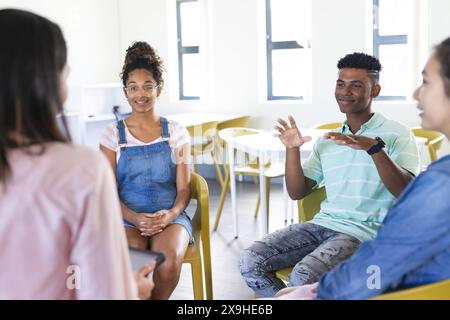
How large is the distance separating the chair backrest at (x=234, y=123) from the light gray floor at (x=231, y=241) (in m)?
0.67

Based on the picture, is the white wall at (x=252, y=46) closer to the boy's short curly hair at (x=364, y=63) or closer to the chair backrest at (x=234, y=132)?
the chair backrest at (x=234, y=132)

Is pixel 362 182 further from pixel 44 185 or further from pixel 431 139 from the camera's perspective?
pixel 431 139

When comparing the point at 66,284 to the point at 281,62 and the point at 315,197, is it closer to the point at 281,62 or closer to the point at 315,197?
the point at 315,197

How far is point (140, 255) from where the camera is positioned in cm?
121

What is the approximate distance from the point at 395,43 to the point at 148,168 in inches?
162

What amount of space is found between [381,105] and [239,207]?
188cm

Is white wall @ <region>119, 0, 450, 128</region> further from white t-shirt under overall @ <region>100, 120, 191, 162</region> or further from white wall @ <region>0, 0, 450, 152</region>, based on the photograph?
white t-shirt under overall @ <region>100, 120, 191, 162</region>

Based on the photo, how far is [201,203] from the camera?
2258mm

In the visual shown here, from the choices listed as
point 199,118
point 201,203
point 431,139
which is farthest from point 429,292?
point 199,118

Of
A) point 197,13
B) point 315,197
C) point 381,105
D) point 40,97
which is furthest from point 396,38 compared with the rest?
point 40,97

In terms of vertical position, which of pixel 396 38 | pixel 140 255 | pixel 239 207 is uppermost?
pixel 396 38

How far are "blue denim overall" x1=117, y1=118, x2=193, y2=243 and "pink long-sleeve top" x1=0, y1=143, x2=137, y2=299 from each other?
1.24 meters

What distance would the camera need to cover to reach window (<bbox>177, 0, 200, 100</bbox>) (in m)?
6.59

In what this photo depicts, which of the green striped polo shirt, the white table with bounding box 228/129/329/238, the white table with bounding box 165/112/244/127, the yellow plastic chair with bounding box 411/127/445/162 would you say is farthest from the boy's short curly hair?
the white table with bounding box 165/112/244/127
